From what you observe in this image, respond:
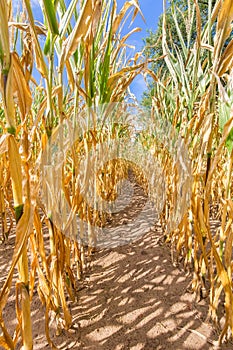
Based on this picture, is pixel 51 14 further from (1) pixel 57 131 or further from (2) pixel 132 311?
(2) pixel 132 311

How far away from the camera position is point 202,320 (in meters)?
0.66

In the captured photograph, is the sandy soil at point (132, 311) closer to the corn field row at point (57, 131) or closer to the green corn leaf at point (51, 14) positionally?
the corn field row at point (57, 131)

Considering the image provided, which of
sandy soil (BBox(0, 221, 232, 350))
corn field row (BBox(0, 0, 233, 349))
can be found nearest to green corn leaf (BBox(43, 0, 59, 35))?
corn field row (BBox(0, 0, 233, 349))

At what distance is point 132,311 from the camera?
2.28ft

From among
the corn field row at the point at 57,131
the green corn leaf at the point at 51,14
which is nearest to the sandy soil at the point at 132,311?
the corn field row at the point at 57,131

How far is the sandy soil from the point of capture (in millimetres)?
594

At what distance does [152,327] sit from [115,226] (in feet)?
2.89

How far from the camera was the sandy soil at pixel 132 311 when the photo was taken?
594 mm

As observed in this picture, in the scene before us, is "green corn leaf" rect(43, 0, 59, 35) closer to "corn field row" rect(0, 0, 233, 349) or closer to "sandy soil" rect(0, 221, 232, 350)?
"corn field row" rect(0, 0, 233, 349)

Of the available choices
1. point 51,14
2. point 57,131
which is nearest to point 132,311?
point 57,131

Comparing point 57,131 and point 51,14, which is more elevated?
point 51,14

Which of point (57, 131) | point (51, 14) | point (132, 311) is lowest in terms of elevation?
point (132, 311)

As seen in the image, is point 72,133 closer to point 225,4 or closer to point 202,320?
point 225,4

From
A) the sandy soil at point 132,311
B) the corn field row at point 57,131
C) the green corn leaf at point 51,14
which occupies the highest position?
the green corn leaf at point 51,14
